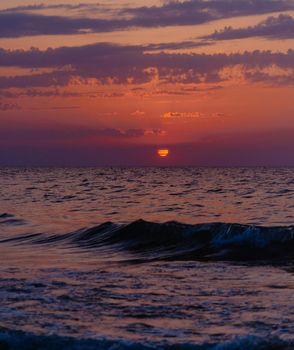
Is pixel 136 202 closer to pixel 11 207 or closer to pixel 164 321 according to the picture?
pixel 11 207

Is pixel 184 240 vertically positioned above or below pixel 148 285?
below

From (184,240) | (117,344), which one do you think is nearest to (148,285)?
(117,344)

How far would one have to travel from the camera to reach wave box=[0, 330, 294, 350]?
786 cm

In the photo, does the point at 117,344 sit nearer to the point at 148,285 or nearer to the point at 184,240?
the point at 148,285

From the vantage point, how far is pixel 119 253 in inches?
766

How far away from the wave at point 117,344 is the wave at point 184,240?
9.46 m

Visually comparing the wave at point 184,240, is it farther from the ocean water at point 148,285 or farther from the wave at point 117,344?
the wave at point 117,344

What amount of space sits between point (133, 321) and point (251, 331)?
5.92ft

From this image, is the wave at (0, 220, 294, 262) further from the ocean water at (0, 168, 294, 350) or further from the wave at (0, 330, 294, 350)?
the wave at (0, 330, 294, 350)

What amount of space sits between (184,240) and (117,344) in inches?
547

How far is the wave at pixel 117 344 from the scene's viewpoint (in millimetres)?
7855

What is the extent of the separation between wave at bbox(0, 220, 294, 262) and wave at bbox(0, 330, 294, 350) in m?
9.46

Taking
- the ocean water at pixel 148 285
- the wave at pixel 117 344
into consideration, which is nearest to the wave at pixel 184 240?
the ocean water at pixel 148 285

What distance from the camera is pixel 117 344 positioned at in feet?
26.2
